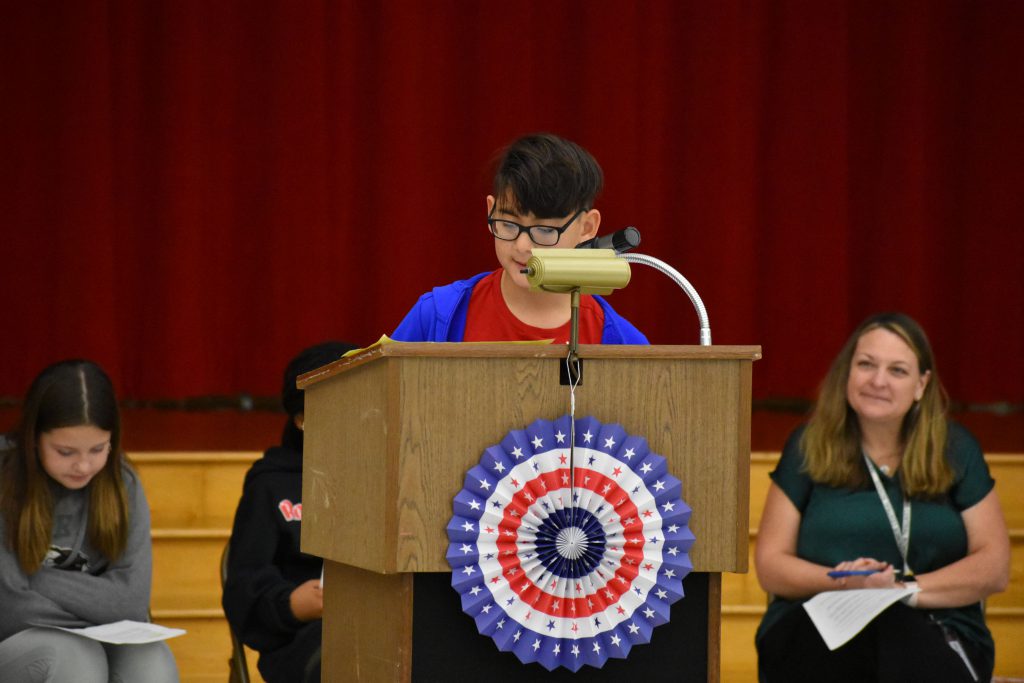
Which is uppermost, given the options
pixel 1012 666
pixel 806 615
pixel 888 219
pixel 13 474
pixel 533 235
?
pixel 888 219

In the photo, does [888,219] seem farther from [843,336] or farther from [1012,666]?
[1012,666]

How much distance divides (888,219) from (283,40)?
95.8 inches

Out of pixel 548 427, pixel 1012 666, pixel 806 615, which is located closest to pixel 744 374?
pixel 548 427

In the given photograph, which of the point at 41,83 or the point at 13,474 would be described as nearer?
the point at 13,474

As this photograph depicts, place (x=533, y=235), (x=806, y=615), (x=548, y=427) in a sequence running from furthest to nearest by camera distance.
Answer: (x=806, y=615)
(x=533, y=235)
(x=548, y=427)

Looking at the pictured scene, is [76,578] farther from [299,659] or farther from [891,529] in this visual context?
[891,529]

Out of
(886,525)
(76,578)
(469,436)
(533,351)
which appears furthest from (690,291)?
(76,578)

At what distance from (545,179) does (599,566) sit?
0.63 m

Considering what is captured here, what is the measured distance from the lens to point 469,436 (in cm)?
154

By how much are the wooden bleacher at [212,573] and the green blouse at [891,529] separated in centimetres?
79

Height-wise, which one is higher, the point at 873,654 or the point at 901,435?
the point at 901,435

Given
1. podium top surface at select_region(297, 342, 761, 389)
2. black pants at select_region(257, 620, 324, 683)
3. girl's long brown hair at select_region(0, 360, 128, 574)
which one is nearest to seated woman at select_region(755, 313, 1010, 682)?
black pants at select_region(257, 620, 324, 683)

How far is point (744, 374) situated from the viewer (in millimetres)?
1607

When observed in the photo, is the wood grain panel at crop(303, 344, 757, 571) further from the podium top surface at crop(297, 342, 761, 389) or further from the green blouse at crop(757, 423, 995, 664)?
the green blouse at crop(757, 423, 995, 664)
